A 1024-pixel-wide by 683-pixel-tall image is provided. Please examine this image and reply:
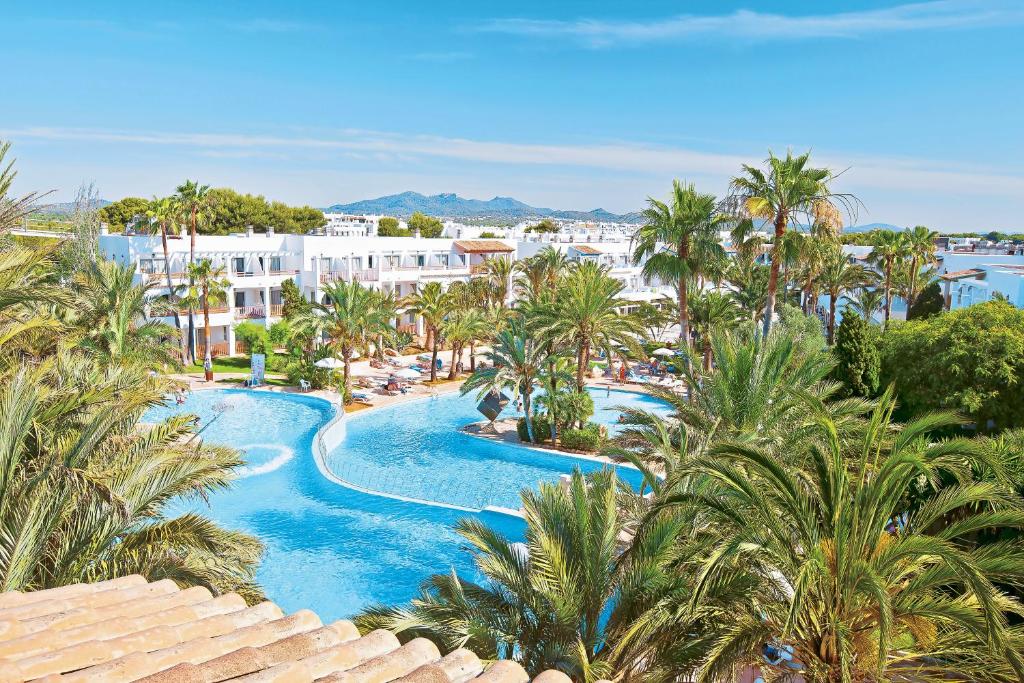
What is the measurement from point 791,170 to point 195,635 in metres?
21.5

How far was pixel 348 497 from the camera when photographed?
67.1ft

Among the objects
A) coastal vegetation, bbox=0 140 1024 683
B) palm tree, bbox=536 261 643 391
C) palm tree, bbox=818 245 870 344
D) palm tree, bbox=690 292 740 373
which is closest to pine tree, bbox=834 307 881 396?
palm tree, bbox=536 261 643 391

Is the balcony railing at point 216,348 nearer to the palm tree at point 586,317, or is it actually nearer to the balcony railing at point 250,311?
the balcony railing at point 250,311

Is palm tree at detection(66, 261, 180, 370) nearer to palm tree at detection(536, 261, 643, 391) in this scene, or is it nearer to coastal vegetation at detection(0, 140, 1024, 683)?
coastal vegetation at detection(0, 140, 1024, 683)

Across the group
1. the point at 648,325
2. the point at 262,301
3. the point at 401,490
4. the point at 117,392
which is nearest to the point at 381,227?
the point at 262,301

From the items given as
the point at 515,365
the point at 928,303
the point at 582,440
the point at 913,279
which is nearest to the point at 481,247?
the point at 913,279

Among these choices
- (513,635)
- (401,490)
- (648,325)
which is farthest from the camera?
(648,325)

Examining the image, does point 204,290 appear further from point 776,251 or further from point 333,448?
point 776,251

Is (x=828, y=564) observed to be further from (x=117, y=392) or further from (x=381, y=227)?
(x=381, y=227)

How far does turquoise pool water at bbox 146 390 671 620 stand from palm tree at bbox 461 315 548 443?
7.26 feet

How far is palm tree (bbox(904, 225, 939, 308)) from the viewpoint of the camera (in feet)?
131

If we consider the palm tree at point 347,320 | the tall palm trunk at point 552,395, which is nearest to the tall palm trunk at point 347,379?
the palm tree at point 347,320

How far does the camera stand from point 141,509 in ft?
27.7

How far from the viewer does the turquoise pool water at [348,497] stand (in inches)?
639
